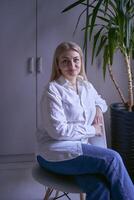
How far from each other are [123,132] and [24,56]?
0.92m

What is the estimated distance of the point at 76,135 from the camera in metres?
1.84

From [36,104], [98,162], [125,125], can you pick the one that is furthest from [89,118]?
[36,104]

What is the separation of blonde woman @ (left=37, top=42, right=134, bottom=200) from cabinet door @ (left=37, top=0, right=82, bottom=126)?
0.76m

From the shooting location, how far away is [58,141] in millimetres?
1825

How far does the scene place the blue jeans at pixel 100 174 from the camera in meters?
1.67

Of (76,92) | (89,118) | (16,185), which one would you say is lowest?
(16,185)

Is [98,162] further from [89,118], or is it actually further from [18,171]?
[18,171]

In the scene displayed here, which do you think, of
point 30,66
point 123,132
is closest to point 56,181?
point 123,132

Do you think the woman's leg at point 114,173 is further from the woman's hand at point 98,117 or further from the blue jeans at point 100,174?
the woman's hand at point 98,117

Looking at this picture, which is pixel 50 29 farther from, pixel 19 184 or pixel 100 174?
pixel 100 174

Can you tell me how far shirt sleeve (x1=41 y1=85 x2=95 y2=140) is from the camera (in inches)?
70.4

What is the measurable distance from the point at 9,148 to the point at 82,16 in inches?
45.8

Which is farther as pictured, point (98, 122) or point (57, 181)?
point (98, 122)

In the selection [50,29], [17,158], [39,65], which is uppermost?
[50,29]
